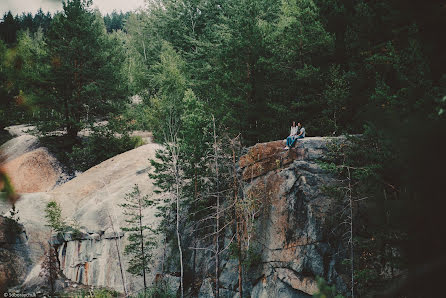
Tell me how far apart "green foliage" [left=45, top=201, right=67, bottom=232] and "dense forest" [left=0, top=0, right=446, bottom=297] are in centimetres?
534

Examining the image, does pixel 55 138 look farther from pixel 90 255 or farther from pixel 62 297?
pixel 62 297

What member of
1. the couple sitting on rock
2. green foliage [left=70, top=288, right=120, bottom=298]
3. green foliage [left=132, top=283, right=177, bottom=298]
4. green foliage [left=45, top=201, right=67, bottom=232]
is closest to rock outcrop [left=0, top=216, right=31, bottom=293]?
green foliage [left=45, top=201, right=67, bottom=232]

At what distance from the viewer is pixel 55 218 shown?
59.4 ft

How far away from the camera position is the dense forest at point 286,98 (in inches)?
53.0

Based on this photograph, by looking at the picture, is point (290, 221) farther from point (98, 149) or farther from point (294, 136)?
point (98, 149)

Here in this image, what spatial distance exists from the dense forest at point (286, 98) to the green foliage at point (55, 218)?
534 centimetres

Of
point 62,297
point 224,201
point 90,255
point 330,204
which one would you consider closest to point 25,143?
point 90,255

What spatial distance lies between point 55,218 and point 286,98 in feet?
50.1

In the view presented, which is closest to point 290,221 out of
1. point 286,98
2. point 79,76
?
point 286,98

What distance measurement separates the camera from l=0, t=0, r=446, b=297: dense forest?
4.42 feet

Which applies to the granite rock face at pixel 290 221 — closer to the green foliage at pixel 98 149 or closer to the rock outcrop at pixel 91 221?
the rock outcrop at pixel 91 221

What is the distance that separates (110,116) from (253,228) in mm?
18501

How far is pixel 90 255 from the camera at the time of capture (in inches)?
709

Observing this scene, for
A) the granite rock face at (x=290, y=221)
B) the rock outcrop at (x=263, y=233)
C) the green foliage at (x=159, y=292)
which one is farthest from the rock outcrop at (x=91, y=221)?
the granite rock face at (x=290, y=221)
